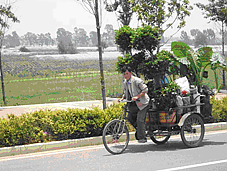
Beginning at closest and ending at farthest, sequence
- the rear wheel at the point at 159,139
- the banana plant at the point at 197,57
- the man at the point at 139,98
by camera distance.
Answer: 1. the man at the point at 139,98
2. the rear wheel at the point at 159,139
3. the banana plant at the point at 197,57

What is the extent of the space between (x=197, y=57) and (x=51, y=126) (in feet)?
13.6

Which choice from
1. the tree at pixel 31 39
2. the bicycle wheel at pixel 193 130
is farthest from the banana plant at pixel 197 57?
the tree at pixel 31 39

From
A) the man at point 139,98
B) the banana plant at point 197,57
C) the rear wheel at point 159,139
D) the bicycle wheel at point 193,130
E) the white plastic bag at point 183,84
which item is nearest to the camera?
the man at point 139,98

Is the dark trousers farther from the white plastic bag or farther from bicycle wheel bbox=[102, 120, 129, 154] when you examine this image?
the white plastic bag

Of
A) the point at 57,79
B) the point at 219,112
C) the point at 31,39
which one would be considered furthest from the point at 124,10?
the point at 31,39

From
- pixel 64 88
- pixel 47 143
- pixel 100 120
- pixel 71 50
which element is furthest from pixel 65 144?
pixel 71 50

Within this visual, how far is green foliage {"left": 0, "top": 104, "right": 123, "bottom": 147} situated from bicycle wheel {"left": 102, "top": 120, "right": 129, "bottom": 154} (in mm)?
1643

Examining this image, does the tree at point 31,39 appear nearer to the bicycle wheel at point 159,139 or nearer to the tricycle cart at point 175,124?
the bicycle wheel at point 159,139

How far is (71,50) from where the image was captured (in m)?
66.2

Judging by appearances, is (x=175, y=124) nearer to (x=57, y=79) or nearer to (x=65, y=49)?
(x=57, y=79)

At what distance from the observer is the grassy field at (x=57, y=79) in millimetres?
25230

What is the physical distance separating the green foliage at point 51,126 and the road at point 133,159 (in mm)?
733

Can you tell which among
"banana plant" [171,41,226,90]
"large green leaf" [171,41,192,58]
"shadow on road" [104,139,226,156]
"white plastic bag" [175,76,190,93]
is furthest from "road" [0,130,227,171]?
"large green leaf" [171,41,192,58]

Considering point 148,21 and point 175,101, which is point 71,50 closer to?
point 148,21
